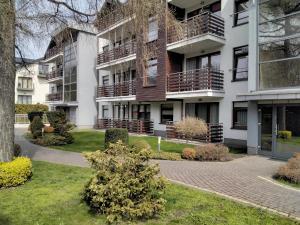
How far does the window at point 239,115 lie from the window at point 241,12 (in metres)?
5.20

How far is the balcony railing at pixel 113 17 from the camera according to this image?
8.38 meters

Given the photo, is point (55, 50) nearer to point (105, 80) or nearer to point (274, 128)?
point (274, 128)

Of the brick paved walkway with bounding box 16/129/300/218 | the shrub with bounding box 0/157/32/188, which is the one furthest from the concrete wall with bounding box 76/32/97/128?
the shrub with bounding box 0/157/32/188

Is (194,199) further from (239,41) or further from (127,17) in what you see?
(239,41)

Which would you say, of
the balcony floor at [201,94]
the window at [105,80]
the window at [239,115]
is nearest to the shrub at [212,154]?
the window at [239,115]

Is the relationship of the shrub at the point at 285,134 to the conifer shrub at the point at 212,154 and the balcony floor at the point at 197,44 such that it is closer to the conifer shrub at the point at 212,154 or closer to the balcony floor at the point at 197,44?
the conifer shrub at the point at 212,154

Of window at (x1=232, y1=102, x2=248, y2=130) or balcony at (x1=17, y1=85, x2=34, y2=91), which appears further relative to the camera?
balcony at (x1=17, y1=85, x2=34, y2=91)

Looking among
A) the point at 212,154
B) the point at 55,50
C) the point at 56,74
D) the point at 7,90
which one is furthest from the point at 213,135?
the point at 56,74

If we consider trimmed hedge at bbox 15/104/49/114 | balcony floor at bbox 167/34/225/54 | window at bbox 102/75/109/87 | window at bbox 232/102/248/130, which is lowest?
window at bbox 232/102/248/130

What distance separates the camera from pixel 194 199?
6.87 meters

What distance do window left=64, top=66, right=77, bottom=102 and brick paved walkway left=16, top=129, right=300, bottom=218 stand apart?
72.7ft

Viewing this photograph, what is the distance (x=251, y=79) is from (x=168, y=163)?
6288 millimetres

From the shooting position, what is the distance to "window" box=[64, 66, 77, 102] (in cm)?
3525

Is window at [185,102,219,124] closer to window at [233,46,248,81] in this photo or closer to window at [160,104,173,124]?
window at [160,104,173,124]
